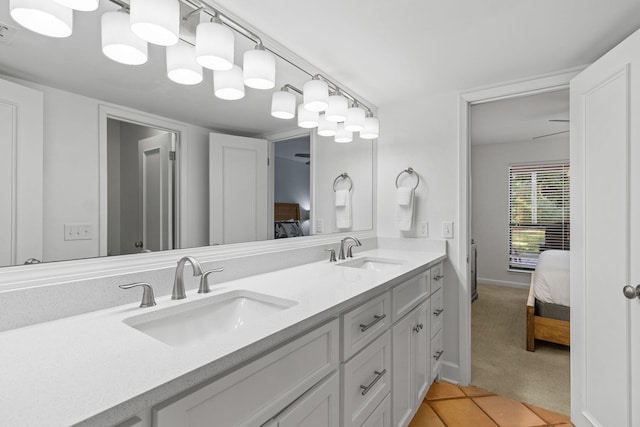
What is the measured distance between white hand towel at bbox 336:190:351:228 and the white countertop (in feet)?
3.89

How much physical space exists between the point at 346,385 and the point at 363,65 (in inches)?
67.1

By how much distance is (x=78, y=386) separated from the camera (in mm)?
559

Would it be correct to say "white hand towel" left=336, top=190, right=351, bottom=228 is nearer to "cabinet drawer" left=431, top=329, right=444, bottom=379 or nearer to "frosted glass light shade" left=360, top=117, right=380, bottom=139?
"frosted glass light shade" left=360, top=117, right=380, bottom=139

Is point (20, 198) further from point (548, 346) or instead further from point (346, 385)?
point (548, 346)

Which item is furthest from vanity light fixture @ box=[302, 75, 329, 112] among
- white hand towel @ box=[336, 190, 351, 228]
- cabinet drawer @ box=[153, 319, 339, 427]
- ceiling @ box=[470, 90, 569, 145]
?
ceiling @ box=[470, 90, 569, 145]

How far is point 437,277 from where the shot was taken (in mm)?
2117

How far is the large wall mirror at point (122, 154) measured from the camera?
2.88 feet

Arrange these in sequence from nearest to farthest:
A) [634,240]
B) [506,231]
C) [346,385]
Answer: [346,385] → [634,240] → [506,231]

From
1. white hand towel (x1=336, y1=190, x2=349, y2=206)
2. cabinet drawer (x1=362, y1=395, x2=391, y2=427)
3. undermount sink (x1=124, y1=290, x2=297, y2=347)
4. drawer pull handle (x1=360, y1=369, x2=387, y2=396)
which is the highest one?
white hand towel (x1=336, y1=190, x2=349, y2=206)

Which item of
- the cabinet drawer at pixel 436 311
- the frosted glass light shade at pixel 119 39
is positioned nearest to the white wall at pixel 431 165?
the cabinet drawer at pixel 436 311

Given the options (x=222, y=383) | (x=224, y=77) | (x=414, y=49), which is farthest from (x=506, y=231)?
(x=222, y=383)

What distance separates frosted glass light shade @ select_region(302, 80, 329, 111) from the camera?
1678 mm

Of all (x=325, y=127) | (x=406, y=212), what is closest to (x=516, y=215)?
(x=406, y=212)

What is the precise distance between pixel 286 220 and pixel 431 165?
122 cm
